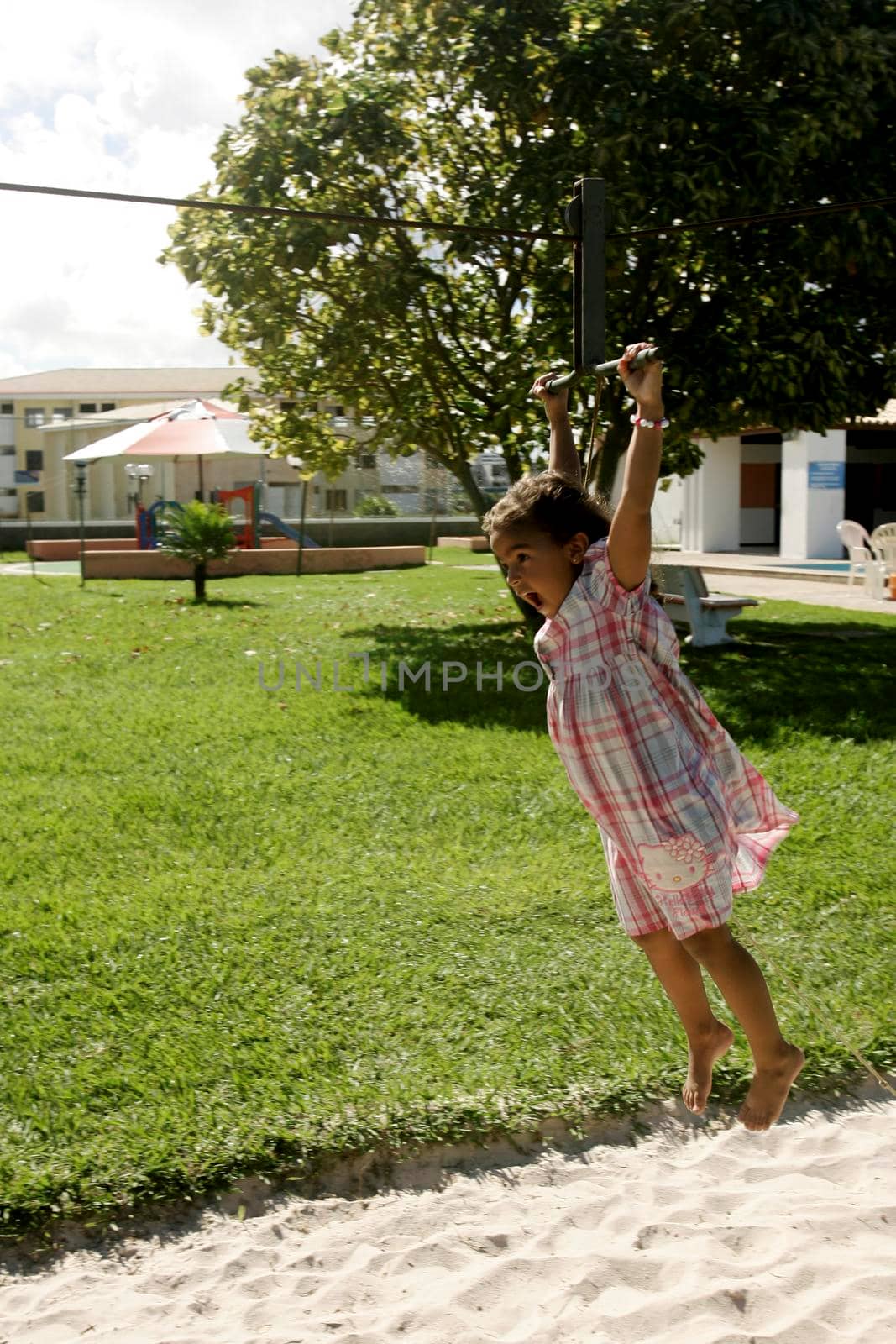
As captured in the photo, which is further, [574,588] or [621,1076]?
[621,1076]

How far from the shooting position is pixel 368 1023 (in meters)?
4.67

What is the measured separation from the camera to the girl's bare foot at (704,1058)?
10.2 feet

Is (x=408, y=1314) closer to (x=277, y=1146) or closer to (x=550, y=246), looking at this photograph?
(x=277, y=1146)

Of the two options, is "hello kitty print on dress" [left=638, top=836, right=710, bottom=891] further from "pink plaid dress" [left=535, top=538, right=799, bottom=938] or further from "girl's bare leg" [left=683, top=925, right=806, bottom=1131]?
"girl's bare leg" [left=683, top=925, right=806, bottom=1131]

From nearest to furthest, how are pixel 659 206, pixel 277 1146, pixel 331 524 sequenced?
pixel 277 1146 → pixel 659 206 → pixel 331 524

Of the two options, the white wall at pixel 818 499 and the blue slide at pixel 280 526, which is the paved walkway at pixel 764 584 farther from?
the blue slide at pixel 280 526

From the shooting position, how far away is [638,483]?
2.51 meters

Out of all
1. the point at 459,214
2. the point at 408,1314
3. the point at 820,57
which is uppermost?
the point at 820,57

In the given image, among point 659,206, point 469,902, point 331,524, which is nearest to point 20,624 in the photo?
point 659,206

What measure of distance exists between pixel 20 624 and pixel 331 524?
13.3 m

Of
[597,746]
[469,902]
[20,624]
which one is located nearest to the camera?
[597,746]

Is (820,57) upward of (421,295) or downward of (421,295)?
upward

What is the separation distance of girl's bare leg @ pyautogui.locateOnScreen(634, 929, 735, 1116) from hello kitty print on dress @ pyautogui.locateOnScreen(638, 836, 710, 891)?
28cm

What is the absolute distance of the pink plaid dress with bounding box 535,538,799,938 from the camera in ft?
8.88
